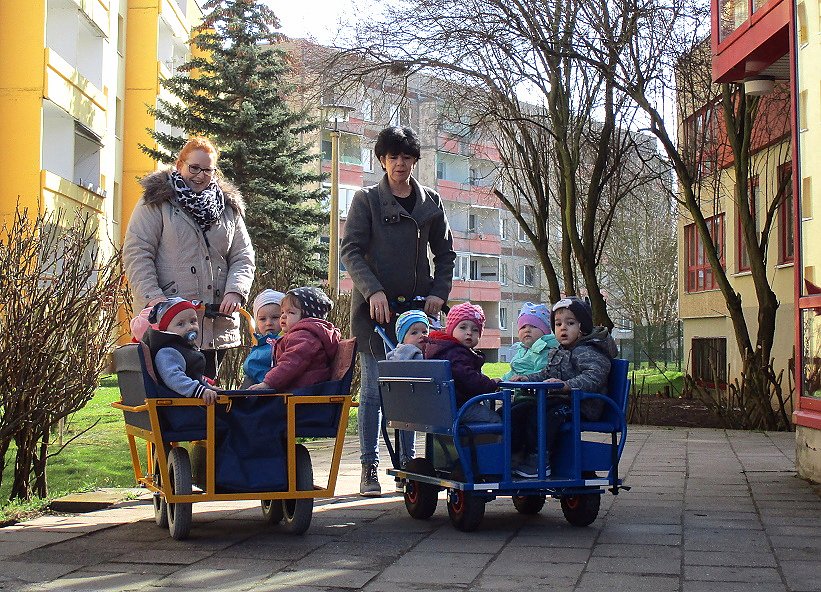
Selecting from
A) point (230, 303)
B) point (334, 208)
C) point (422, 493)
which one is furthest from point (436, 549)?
point (334, 208)

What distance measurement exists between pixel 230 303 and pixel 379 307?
1.04 metres

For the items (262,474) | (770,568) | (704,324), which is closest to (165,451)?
(262,474)

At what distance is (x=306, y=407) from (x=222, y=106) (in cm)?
2990

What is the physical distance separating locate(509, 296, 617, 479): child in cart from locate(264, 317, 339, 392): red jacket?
3.37 ft

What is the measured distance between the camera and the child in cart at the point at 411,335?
270 inches

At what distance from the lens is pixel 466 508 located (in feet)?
20.8

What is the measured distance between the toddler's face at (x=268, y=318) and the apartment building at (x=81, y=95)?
518 inches

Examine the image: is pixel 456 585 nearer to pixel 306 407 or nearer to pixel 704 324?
pixel 306 407

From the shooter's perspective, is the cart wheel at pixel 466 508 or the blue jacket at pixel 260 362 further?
the blue jacket at pixel 260 362

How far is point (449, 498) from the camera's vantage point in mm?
6594

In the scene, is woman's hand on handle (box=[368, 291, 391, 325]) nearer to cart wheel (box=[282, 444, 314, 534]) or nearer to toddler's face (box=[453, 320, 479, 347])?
toddler's face (box=[453, 320, 479, 347])

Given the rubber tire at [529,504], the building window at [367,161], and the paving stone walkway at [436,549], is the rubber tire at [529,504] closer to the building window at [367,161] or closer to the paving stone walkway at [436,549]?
the paving stone walkway at [436,549]

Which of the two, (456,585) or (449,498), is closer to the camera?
(456,585)

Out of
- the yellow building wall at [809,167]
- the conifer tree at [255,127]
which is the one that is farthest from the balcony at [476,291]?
the yellow building wall at [809,167]
